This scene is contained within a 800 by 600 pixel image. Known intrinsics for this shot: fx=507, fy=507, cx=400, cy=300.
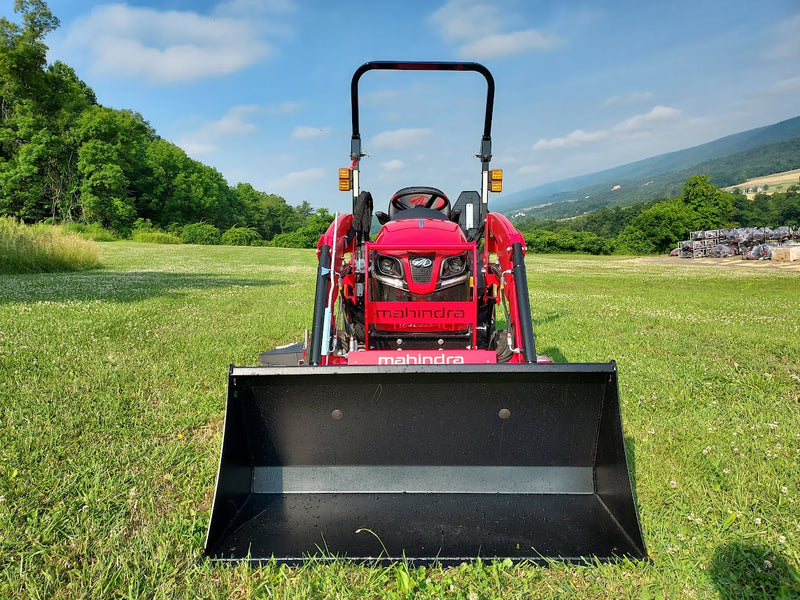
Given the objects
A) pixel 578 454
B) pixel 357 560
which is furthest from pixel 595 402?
pixel 357 560

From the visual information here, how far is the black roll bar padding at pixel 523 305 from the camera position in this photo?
315cm

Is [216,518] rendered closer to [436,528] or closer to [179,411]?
[436,528]

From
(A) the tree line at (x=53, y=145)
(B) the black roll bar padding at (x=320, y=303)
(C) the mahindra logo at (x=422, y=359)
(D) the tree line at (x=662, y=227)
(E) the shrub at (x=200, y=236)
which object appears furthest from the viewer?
(D) the tree line at (x=662, y=227)

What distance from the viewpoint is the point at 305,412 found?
2701 mm

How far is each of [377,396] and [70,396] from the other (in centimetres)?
261

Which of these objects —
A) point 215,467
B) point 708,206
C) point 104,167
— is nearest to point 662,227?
point 708,206

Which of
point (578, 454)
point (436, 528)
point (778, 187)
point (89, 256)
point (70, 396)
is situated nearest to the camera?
point (436, 528)

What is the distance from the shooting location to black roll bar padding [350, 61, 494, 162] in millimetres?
4383

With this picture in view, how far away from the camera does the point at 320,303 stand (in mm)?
3271

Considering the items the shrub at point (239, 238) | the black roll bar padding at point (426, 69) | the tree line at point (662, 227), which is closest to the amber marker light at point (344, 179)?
the black roll bar padding at point (426, 69)

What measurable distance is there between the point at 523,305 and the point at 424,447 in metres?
1.20

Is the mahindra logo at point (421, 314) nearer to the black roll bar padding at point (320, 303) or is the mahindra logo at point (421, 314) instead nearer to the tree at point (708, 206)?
the black roll bar padding at point (320, 303)

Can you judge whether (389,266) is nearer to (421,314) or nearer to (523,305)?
(421,314)

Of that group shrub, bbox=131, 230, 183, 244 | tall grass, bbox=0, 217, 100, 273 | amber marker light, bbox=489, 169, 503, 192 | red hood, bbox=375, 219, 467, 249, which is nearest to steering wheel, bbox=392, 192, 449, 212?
amber marker light, bbox=489, 169, 503, 192
